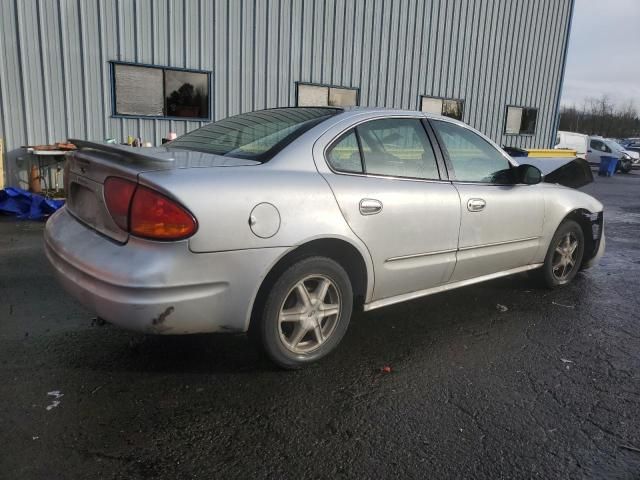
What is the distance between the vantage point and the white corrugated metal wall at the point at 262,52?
8594 millimetres

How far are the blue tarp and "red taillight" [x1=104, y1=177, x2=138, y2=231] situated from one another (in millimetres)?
6033

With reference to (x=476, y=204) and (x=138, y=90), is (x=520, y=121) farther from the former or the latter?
(x=476, y=204)

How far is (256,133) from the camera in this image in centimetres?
330

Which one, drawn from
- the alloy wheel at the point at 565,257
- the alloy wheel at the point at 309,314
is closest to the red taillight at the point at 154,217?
the alloy wheel at the point at 309,314

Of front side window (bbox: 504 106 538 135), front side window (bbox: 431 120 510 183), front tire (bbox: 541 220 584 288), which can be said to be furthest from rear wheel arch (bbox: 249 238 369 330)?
front side window (bbox: 504 106 538 135)

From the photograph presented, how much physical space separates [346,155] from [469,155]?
1311mm

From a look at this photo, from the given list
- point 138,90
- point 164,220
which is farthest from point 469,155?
point 138,90

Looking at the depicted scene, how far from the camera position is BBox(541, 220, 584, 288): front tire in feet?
15.2

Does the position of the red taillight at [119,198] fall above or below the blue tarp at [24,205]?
above

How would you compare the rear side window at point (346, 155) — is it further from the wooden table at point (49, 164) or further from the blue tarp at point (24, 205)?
the wooden table at point (49, 164)

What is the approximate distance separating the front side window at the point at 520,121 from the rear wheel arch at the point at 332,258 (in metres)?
15.1

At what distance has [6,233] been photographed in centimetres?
665

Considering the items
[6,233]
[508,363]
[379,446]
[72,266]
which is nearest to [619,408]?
[508,363]

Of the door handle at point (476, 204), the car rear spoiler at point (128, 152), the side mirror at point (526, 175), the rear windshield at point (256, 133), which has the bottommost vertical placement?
the door handle at point (476, 204)
